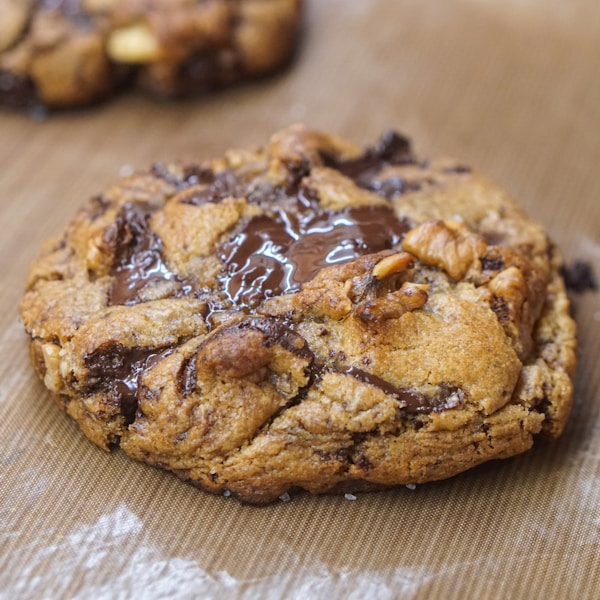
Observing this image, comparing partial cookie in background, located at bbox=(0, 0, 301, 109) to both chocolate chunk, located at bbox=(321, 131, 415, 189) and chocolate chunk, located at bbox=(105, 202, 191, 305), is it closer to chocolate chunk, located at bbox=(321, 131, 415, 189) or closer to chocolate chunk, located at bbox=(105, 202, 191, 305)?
chocolate chunk, located at bbox=(321, 131, 415, 189)

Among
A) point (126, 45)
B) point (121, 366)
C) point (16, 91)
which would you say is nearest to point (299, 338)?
point (121, 366)

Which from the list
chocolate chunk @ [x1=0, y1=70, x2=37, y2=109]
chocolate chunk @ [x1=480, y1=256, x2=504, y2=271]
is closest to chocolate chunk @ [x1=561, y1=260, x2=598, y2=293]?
chocolate chunk @ [x1=480, y1=256, x2=504, y2=271]

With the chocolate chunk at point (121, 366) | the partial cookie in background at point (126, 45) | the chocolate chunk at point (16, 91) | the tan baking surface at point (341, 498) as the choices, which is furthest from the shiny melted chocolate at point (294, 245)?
the chocolate chunk at point (16, 91)

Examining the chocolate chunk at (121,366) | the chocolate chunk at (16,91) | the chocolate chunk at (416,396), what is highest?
the chocolate chunk at (16,91)

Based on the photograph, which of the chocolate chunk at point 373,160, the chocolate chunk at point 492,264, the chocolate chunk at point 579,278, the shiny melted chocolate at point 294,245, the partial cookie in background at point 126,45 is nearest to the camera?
the shiny melted chocolate at point 294,245

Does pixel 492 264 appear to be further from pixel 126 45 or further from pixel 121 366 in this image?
pixel 126 45

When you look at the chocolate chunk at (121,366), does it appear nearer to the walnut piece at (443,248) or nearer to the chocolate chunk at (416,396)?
the chocolate chunk at (416,396)

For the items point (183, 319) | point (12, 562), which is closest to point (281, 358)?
point (183, 319)

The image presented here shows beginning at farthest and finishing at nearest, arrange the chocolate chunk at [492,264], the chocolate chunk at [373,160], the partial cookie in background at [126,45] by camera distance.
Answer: the partial cookie in background at [126,45]
the chocolate chunk at [373,160]
the chocolate chunk at [492,264]

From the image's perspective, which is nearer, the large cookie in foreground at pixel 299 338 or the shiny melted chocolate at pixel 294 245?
the large cookie in foreground at pixel 299 338

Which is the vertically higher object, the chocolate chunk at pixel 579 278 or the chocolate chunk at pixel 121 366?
the chocolate chunk at pixel 121 366
